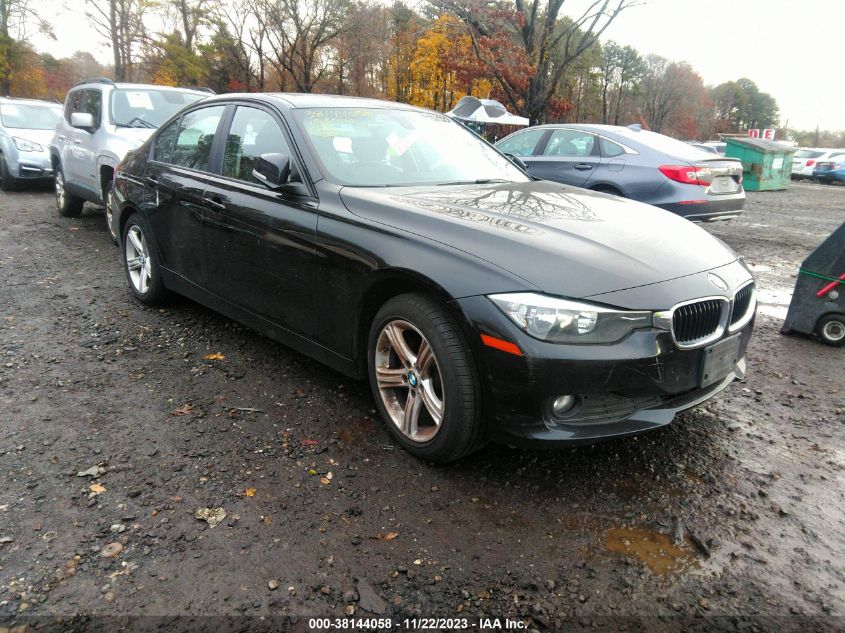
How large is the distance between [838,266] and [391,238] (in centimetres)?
368

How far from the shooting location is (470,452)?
2.77 metres

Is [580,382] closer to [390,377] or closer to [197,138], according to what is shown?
[390,377]

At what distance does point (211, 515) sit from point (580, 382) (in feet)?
5.22

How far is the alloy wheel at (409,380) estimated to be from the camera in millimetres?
2820

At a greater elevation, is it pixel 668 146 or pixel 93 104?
pixel 93 104

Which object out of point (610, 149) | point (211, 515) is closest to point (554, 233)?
point (211, 515)

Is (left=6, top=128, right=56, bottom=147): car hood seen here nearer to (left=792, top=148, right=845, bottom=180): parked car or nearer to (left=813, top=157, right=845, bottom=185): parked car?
(left=792, top=148, right=845, bottom=180): parked car

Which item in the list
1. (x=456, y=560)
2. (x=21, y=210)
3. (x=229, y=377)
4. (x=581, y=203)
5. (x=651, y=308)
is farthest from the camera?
(x=21, y=210)

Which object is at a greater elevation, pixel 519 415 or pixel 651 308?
pixel 651 308

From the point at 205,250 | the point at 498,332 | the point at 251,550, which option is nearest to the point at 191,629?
the point at 251,550

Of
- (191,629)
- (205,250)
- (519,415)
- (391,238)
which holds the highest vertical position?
(391,238)

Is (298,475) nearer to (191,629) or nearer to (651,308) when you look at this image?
(191,629)

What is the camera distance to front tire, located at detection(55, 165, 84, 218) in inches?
351

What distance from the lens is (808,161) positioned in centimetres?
2830
